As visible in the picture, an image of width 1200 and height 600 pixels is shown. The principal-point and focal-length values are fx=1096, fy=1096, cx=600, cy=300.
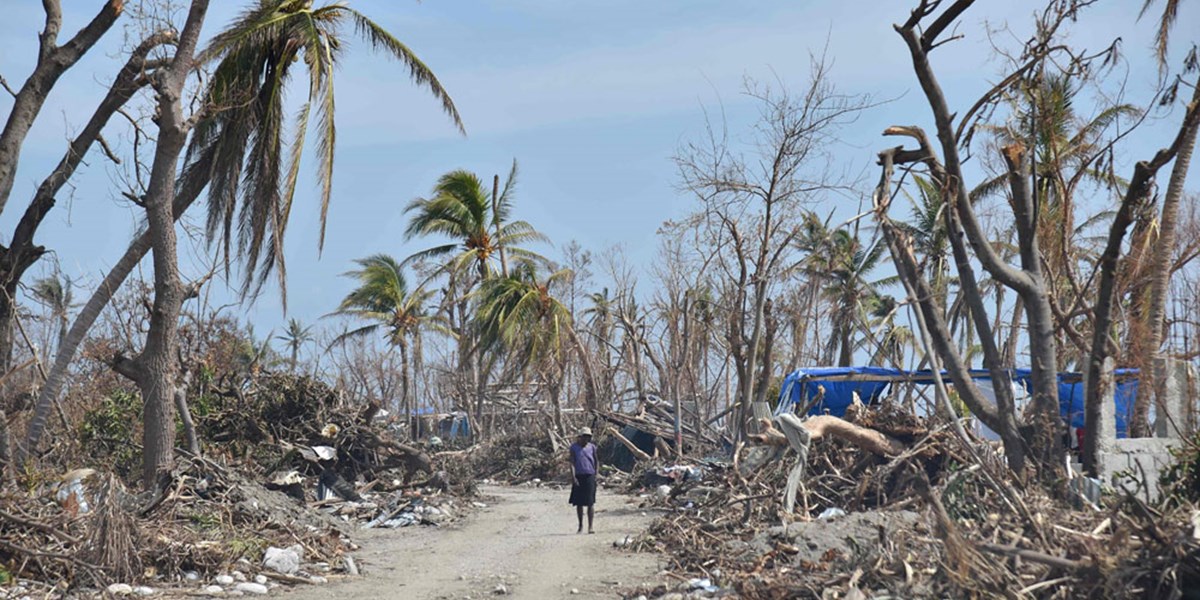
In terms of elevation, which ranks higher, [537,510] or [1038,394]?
[1038,394]

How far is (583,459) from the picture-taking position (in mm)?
14531

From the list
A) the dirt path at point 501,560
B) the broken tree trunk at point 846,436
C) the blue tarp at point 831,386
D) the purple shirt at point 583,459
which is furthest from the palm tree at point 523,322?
the broken tree trunk at point 846,436

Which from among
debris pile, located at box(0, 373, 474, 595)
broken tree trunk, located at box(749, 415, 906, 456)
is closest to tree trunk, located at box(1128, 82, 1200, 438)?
broken tree trunk, located at box(749, 415, 906, 456)

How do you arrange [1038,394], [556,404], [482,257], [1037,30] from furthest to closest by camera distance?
[482,257]
[556,404]
[1037,30]
[1038,394]

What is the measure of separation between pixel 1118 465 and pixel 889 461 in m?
3.57

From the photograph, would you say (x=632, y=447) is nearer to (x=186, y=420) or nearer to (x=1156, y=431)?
(x=186, y=420)

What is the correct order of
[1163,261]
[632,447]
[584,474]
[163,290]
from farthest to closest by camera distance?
1. [632,447]
2. [584,474]
3. [163,290]
4. [1163,261]

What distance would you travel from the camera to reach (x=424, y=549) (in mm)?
13430

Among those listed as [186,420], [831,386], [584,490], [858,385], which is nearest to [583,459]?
[584,490]

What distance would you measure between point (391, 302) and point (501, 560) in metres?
30.4

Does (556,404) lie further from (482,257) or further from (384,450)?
(384,450)

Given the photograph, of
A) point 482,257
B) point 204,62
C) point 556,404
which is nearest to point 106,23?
point 204,62

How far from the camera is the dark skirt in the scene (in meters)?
14.4

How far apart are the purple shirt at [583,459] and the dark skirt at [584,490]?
3.4 inches
